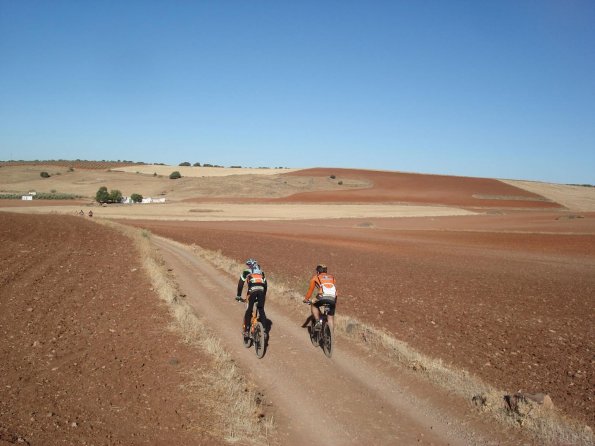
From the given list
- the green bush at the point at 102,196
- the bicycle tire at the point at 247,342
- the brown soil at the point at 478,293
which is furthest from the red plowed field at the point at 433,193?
the bicycle tire at the point at 247,342

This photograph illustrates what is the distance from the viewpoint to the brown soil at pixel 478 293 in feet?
39.0

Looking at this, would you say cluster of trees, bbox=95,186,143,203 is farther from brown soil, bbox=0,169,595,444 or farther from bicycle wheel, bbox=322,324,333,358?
bicycle wheel, bbox=322,324,333,358

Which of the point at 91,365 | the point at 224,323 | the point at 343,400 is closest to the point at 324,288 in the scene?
the point at 343,400

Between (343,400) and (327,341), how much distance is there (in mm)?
2486

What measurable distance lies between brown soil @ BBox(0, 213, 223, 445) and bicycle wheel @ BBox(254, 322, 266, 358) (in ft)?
4.35

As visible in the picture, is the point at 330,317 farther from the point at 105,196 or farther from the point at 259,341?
the point at 105,196

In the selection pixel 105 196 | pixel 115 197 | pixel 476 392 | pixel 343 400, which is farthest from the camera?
pixel 115 197

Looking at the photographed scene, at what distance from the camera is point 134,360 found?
10852mm

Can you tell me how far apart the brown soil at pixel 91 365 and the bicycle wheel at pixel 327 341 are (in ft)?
9.80

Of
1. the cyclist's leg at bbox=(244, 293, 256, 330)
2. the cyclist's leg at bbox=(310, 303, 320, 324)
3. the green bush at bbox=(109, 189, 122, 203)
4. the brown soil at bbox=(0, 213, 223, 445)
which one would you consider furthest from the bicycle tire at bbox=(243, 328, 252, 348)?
the green bush at bbox=(109, 189, 122, 203)

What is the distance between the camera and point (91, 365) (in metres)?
10.3

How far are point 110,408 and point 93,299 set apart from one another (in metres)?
9.29

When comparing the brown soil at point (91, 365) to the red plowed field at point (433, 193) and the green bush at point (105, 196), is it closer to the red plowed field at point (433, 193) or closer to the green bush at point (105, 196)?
the green bush at point (105, 196)

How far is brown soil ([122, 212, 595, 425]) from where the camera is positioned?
39.0ft
